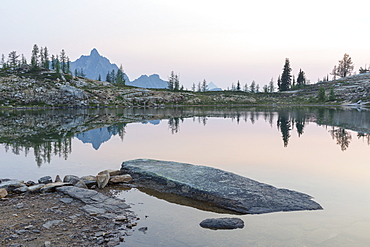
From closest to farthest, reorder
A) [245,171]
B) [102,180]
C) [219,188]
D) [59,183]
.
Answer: [219,188]
[59,183]
[102,180]
[245,171]

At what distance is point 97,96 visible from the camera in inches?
6299

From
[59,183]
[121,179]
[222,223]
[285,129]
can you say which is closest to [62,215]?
[59,183]

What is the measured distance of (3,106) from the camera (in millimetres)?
126375

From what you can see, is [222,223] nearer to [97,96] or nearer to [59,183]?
[59,183]

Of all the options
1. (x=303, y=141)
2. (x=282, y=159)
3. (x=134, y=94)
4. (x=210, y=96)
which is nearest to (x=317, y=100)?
(x=210, y=96)

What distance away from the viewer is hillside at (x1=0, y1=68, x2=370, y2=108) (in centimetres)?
14175

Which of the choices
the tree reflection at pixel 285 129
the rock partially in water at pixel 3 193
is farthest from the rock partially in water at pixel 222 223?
the tree reflection at pixel 285 129

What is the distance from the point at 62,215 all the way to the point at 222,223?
6934 millimetres

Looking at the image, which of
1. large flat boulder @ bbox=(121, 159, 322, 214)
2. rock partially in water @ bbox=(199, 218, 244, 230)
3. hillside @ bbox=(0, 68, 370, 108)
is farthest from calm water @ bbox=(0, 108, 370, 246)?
hillside @ bbox=(0, 68, 370, 108)

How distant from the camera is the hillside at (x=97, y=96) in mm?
141750

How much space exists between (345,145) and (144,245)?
95.0ft

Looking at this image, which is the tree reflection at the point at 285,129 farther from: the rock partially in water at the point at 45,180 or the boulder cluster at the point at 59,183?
the rock partially in water at the point at 45,180

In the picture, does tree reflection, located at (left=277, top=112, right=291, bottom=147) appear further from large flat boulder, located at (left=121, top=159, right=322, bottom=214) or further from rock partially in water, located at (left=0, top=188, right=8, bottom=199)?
rock partially in water, located at (left=0, top=188, right=8, bottom=199)

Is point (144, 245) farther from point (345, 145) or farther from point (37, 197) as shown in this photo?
point (345, 145)
